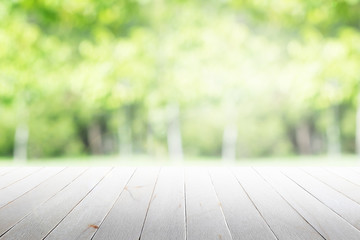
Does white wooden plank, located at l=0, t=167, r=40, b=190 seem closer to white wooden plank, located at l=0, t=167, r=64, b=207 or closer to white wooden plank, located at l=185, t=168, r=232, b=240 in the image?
white wooden plank, located at l=0, t=167, r=64, b=207

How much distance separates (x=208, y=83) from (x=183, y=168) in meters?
5.51

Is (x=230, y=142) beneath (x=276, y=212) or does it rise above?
above

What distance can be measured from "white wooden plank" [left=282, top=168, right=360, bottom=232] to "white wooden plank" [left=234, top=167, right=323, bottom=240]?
19 centimetres

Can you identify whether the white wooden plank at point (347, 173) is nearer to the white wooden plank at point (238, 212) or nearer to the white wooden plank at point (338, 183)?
the white wooden plank at point (338, 183)

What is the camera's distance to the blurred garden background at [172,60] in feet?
24.3

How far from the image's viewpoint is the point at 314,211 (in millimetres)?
1545

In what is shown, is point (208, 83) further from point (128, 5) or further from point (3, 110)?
point (3, 110)

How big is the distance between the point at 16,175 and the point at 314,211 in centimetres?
177

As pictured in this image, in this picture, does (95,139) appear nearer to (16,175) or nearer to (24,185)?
(16,175)

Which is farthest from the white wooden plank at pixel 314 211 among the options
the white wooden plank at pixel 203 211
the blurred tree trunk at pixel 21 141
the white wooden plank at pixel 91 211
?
the blurred tree trunk at pixel 21 141

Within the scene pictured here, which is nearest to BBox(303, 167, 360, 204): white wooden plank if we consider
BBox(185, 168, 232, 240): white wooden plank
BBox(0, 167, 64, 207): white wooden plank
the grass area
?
BBox(185, 168, 232, 240): white wooden plank

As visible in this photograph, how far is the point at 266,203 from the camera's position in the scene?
5.42 feet

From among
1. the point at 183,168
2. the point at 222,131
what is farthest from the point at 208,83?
the point at 183,168

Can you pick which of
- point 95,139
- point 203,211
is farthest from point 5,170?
point 95,139
